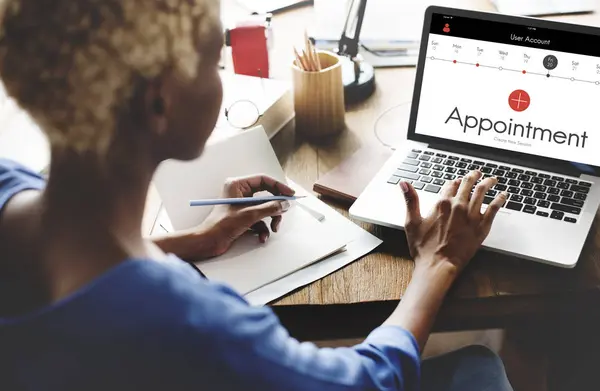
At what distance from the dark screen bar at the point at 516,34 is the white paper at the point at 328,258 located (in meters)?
0.36

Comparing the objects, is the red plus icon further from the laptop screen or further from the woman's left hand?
the woman's left hand

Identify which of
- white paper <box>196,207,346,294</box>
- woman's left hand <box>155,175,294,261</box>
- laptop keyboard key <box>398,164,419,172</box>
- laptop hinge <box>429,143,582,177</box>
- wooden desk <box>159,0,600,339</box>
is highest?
laptop hinge <box>429,143,582,177</box>

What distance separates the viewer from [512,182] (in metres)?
1.14

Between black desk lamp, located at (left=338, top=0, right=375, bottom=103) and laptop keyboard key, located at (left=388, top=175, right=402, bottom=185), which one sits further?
black desk lamp, located at (left=338, top=0, right=375, bottom=103)

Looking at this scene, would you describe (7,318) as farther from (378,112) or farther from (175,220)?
(378,112)

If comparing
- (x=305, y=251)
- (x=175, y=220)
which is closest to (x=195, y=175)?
(x=175, y=220)

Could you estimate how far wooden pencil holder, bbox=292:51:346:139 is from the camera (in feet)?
4.26

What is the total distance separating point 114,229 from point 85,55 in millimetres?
178

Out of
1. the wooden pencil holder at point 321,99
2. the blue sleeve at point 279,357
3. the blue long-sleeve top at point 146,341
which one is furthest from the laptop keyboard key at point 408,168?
the blue long-sleeve top at point 146,341

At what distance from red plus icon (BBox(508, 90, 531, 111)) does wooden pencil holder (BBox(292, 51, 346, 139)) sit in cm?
33

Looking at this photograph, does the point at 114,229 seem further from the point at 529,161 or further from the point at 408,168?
the point at 529,161

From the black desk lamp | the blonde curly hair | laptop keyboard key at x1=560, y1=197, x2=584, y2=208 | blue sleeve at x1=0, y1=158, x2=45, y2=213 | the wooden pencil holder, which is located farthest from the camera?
the black desk lamp

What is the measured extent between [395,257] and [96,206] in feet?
1.70

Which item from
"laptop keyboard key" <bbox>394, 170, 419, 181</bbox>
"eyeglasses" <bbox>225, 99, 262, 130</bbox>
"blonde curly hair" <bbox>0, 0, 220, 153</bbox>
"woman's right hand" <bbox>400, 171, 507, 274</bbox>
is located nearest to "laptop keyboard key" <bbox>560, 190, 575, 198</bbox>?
"woman's right hand" <bbox>400, 171, 507, 274</bbox>
